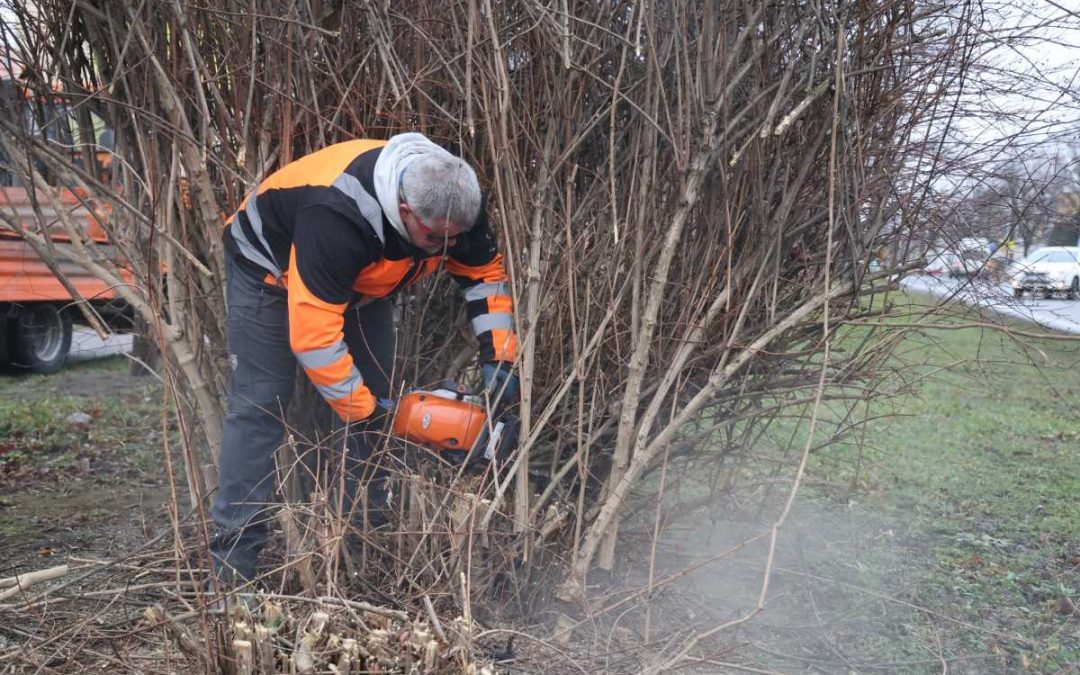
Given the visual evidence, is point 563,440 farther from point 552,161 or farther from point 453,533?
point 552,161

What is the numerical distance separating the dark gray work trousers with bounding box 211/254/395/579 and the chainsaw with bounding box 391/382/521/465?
191mm

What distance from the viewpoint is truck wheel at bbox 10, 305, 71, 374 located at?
338 inches

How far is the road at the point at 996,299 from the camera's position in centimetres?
302

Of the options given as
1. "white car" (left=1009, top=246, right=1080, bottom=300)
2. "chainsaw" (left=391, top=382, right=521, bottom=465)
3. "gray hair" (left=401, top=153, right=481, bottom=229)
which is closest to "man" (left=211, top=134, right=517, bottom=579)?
"gray hair" (left=401, top=153, right=481, bottom=229)

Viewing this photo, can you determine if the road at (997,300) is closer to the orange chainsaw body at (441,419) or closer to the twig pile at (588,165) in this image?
the twig pile at (588,165)

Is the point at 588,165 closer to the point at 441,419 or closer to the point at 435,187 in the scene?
the point at 435,187

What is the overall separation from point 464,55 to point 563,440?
4.61ft

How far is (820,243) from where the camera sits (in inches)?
126

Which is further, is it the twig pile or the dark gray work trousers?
the dark gray work trousers

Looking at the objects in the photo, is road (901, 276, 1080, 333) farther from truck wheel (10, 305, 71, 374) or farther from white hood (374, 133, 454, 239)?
truck wheel (10, 305, 71, 374)

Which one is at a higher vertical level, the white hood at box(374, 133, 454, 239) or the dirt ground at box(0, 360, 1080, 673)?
the white hood at box(374, 133, 454, 239)

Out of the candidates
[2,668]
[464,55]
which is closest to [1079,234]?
[464,55]

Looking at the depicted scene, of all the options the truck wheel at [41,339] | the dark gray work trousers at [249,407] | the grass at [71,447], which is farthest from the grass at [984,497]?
the truck wheel at [41,339]

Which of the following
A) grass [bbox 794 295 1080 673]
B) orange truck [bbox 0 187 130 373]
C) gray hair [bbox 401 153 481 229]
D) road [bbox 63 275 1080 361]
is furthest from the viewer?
orange truck [bbox 0 187 130 373]
